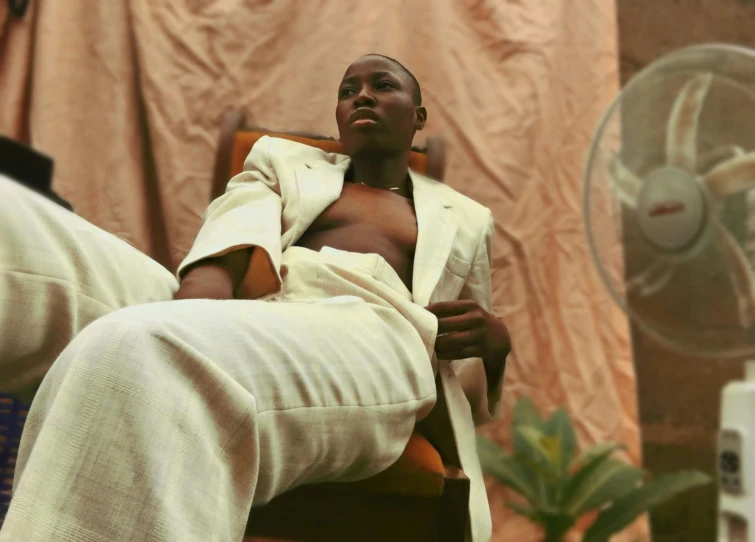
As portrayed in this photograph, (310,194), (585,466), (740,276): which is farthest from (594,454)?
(310,194)

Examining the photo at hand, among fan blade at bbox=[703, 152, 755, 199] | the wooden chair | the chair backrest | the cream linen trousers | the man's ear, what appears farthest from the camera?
the chair backrest

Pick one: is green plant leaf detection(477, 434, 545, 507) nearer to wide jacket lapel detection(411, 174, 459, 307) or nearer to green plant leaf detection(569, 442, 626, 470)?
green plant leaf detection(569, 442, 626, 470)

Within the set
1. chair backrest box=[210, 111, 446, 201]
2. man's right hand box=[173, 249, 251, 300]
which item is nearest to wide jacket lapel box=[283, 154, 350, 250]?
man's right hand box=[173, 249, 251, 300]

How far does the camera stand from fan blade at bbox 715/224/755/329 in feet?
3.32

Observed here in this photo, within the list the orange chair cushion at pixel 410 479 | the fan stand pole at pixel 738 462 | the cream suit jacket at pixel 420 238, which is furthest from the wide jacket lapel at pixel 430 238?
the fan stand pole at pixel 738 462

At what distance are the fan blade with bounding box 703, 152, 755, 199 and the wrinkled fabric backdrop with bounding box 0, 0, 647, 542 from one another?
0.66 m

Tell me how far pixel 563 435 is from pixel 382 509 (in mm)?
708

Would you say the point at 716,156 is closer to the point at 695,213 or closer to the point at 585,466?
the point at 695,213

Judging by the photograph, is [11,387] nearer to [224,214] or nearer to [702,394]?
[224,214]

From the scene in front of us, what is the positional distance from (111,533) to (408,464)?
1.49ft

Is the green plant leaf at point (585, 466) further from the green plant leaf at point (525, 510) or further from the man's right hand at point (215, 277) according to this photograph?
the man's right hand at point (215, 277)

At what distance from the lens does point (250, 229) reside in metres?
0.95

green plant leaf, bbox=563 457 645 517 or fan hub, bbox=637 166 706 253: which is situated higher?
fan hub, bbox=637 166 706 253

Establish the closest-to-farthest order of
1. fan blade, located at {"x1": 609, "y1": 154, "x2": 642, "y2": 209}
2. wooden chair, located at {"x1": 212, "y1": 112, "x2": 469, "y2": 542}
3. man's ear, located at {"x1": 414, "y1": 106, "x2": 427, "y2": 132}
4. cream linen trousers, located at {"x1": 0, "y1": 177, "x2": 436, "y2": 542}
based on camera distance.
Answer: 1. cream linen trousers, located at {"x1": 0, "y1": 177, "x2": 436, "y2": 542}
2. wooden chair, located at {"x1": 212, "y1": 112, "x2": 469, "y2": 542}
3. fan blade, located at {"x1": 609, "y1": 154, "x2": 642, "y2": 209}
4. man's ear, located at {"x1": 414, "y1": 106, "x2": 427, "y2": 132}
